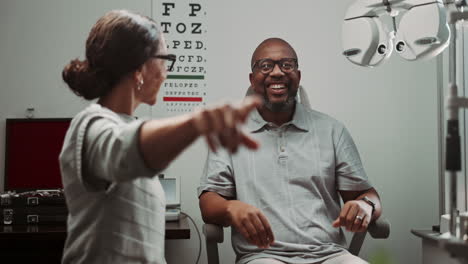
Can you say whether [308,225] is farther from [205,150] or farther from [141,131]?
[141,131]

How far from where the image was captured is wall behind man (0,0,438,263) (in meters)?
2.54

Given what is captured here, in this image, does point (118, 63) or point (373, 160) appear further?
point (373, 160)

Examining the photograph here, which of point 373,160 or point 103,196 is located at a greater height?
point 103,196

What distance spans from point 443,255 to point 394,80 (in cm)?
108

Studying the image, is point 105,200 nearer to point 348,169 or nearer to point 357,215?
point 357,215

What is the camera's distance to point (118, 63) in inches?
40.9

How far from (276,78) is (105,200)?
51.3 inches

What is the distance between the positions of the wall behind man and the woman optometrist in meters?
1.48

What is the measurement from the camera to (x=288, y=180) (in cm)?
204

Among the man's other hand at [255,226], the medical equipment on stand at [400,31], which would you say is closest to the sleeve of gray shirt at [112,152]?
the man's other hand at [255,226]

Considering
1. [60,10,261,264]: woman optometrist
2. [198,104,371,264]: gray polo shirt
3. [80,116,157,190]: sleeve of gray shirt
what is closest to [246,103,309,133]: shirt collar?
[198,104,371,264]: gray polo shirt

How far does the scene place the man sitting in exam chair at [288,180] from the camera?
187cm

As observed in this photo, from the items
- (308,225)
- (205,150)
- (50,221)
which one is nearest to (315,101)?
(205,150)

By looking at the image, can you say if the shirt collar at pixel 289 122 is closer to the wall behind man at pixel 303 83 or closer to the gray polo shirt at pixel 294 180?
the gray polo shirt at pixel 294 180
